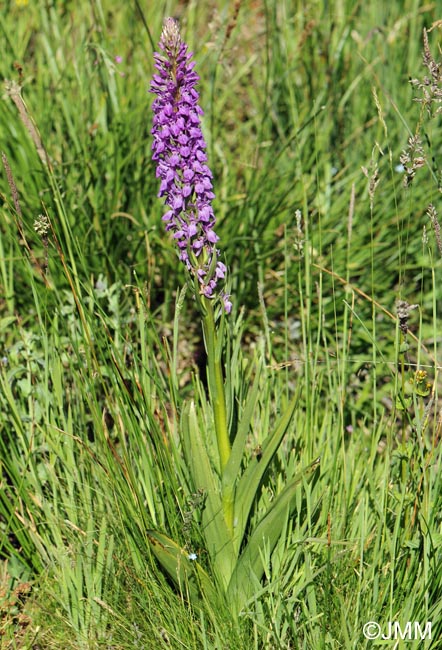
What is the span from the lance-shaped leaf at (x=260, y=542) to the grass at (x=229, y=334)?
0.12 feet

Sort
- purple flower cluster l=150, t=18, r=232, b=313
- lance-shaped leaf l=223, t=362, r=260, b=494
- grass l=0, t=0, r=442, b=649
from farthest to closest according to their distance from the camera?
grass l=0, t=0, r=442, b=649 → lance-shaped leaf l=223, t=362, r=260, b=494 → purple flower cluster l=150, t=18, r=232, b=313

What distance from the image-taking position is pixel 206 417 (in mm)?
2301

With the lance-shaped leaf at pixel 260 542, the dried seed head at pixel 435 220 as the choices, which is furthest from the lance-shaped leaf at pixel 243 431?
the dried seed head at pixel 435 220

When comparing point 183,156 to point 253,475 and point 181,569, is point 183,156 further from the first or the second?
point 181,569

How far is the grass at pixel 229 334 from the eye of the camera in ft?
6.96

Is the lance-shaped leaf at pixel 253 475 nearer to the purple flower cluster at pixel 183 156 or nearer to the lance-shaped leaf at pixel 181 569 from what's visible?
the lance-shaped leaf at pixel 181 569

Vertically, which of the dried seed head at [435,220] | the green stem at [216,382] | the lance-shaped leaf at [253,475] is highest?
the dried seed head at [435,220]

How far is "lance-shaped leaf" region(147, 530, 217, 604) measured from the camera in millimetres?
1996

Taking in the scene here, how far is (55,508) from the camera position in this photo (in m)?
2.42

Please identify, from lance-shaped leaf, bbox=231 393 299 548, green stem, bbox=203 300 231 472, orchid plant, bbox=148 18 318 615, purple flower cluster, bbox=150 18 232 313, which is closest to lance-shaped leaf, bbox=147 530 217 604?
orchid plant, bbox=148 18 318 615

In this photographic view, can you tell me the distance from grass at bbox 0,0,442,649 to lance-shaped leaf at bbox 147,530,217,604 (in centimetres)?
3

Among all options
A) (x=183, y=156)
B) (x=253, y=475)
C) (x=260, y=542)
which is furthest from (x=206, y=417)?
(x=183, y=156)

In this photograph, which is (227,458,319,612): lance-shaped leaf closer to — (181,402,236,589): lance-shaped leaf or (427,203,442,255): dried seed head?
(181,402,236,589): lance-shaped leaf

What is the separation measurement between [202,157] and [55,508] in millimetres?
1222
